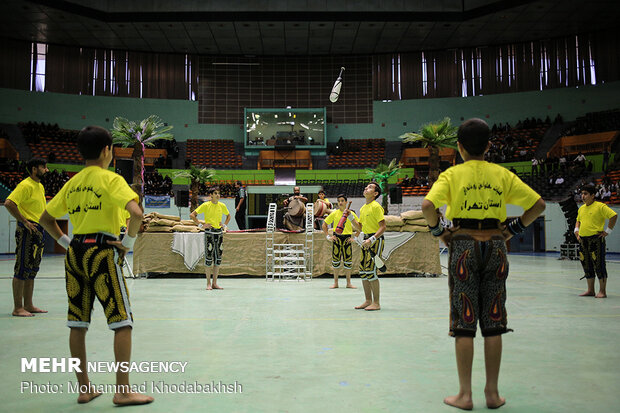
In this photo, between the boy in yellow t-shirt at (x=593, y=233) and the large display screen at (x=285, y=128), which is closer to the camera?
the boy in yellow t-shirt at (x=593, y=233)

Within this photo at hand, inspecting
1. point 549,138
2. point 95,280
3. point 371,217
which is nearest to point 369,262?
point 371,217

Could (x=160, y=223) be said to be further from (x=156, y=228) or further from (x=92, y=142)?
(x=92, y=142)

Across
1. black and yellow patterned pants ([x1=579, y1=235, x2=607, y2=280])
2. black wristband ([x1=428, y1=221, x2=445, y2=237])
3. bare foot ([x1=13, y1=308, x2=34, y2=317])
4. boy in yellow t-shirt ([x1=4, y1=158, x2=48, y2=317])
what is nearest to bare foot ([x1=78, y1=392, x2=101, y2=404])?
black wristband ([x1=428, y1=221, x2=445, y2=237])

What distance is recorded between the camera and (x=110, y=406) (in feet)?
9.30

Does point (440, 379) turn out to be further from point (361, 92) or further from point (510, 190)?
point (361, 92)

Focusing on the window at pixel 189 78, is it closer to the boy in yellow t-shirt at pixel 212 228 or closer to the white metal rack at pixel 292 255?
the white metal rack at pixel 292 255

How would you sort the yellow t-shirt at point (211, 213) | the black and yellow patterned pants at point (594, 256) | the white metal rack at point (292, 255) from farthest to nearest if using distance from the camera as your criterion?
the white metal rack at point (292, 255)
the yellow t-shirt at point (211, 213)
the black and yellow patterned pants at point (594, 256)

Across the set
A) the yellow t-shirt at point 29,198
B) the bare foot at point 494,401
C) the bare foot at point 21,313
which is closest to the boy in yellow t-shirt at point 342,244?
the yellow t-shirt at point 29,198

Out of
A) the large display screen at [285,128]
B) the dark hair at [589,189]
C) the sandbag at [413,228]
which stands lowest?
the sandbag at [413,228]

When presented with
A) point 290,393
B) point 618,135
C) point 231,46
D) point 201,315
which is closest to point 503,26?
point 618,135

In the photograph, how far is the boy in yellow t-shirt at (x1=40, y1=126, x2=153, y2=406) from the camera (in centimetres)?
284

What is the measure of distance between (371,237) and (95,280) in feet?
12.9

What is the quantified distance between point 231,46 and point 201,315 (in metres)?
28.3

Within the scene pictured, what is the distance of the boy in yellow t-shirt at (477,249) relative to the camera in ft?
9.14
